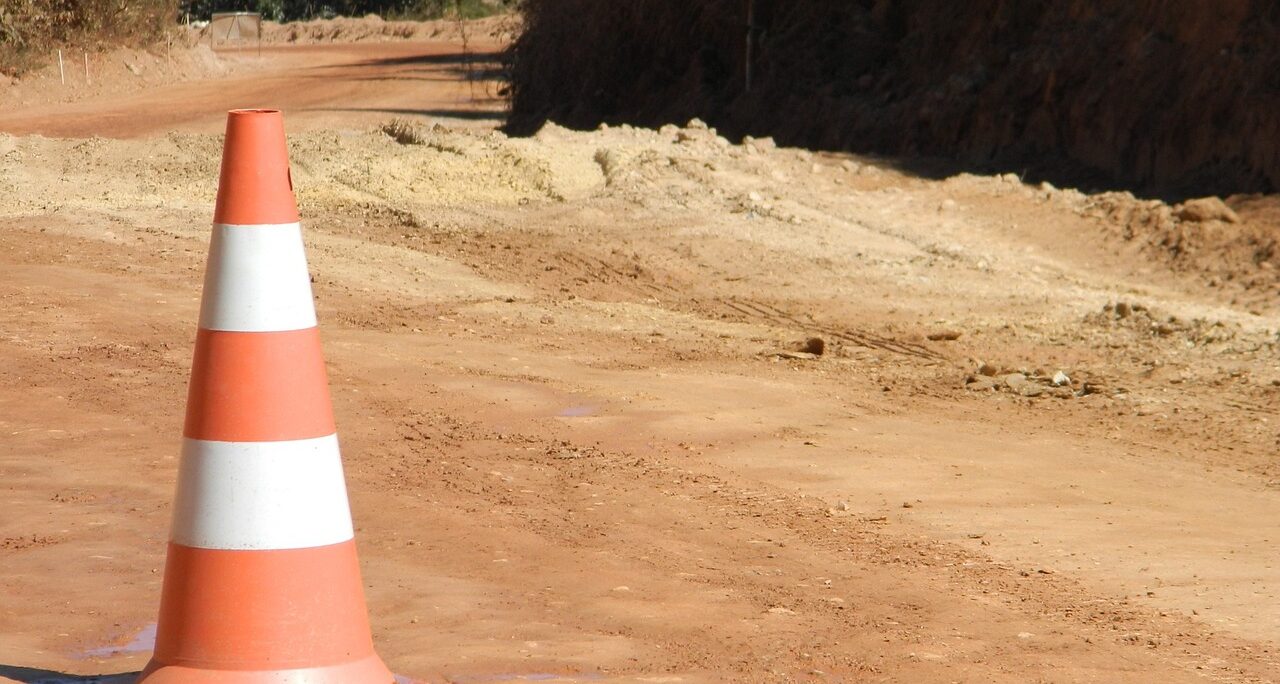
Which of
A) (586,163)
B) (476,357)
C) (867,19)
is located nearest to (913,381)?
(476,357)

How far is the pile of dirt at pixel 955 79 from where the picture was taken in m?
14.8

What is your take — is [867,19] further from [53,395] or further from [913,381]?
[53,395]

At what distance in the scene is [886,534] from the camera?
5367 millimetres

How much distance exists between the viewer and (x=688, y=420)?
23.2 ft

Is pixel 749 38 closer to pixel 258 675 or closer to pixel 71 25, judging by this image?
pixel 71 25

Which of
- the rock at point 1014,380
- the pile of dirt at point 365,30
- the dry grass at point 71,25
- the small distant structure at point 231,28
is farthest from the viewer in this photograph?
the pile of dirt at point 365,30

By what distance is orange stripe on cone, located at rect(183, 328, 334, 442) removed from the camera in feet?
10.9

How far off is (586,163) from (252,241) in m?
11.7

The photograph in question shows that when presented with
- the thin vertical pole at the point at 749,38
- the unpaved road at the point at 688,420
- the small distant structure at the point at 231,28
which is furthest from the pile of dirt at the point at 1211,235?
the small distant structure at the point at 231,28

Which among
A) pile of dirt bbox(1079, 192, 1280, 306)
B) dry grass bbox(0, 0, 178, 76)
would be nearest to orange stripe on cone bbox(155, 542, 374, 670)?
pile of dirt bbox(1079, 192, 1280, 306)

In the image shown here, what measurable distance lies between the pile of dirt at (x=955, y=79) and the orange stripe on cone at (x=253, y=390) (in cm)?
1246

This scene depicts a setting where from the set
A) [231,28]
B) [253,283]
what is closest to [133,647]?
[253,283]

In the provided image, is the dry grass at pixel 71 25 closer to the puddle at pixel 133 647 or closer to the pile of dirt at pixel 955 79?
the pile of dirt at pixel 955 79

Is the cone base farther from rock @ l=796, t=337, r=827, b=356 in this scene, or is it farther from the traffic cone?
rock @ l=796, t=337, r=827, b=356
